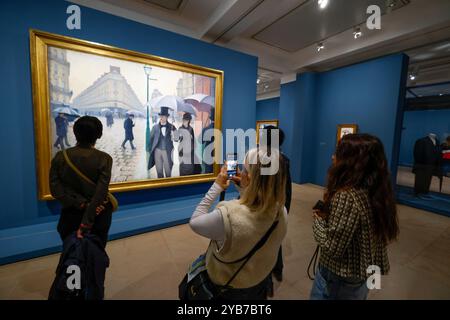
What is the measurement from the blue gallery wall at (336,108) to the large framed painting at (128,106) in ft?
12.2

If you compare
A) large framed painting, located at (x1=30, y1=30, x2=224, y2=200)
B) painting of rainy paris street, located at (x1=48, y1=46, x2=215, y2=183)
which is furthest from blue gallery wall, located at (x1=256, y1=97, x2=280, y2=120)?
painting of rainy paris street, located at (x1=48, y1=46, x2=215, y2=183)

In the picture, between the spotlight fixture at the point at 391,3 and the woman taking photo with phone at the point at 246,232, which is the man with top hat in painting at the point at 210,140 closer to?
the woman taking photo with phone at the point at 246,232

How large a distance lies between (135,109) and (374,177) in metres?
3.29

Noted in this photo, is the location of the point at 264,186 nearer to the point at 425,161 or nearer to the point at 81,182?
the point at 81,182

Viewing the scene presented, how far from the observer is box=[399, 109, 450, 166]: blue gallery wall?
5879mm

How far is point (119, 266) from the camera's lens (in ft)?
7.81

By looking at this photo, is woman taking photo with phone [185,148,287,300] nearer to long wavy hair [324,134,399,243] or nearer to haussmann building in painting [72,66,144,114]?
long wavy hair [324,134,399,243]

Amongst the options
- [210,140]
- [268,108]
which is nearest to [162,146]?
[210,140]

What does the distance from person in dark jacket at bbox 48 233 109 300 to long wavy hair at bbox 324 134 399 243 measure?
181 centimetres

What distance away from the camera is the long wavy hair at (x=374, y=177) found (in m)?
1.08

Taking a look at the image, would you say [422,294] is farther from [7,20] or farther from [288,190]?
[7,20]

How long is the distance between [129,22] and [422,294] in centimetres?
519
